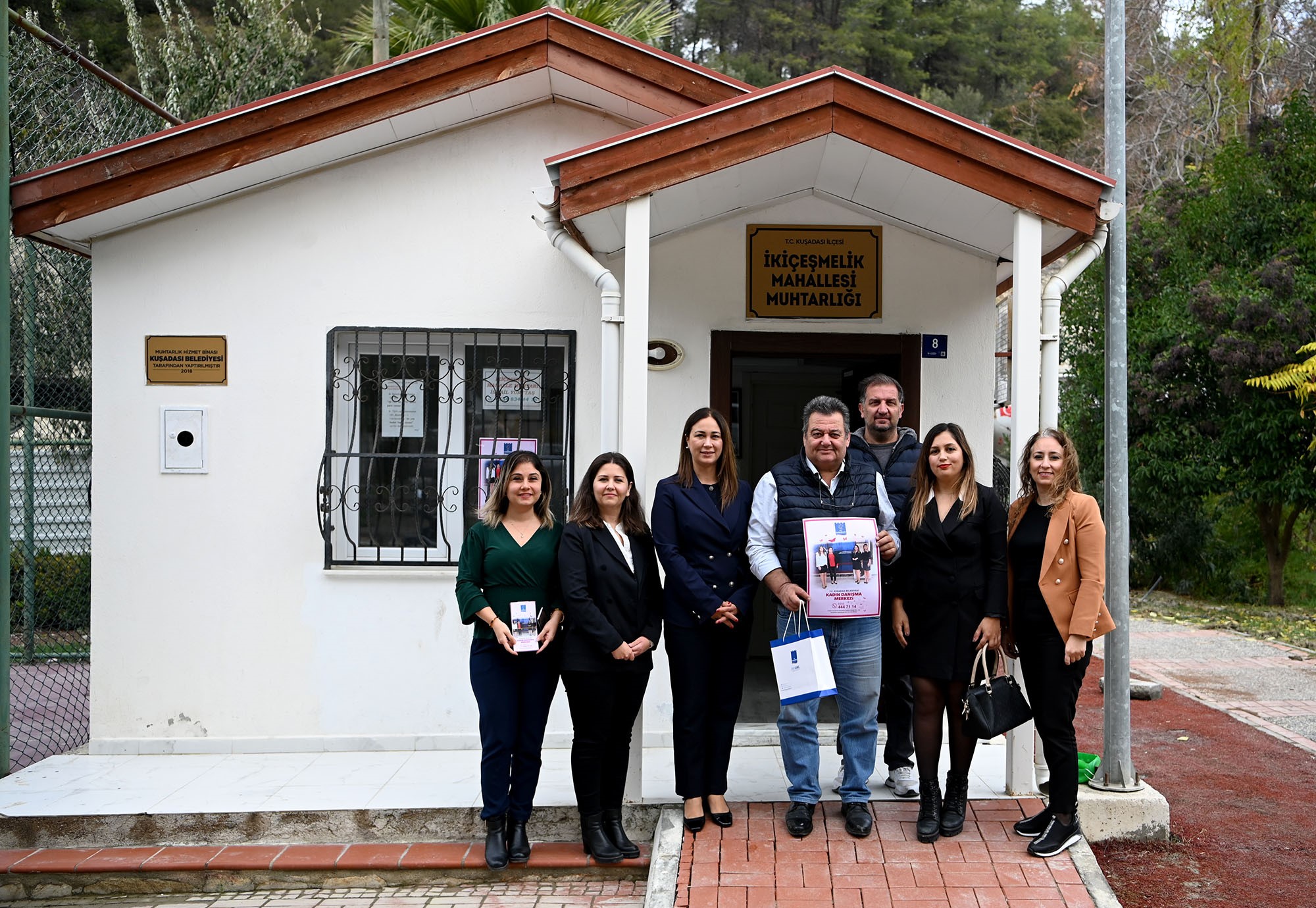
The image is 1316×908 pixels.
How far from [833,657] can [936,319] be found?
235 centimetres

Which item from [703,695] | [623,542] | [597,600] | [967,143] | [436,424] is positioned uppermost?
[967,143]

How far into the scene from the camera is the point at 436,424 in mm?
6012

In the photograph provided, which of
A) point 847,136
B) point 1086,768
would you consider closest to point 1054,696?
point 1086,768

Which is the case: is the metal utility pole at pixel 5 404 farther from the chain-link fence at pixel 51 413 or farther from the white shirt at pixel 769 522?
the white shirt at pixel 769 522

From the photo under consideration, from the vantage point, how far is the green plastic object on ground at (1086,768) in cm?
517

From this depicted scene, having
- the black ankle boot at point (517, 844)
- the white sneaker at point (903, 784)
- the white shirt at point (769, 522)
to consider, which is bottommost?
the black ankle boot at point (517, 844)

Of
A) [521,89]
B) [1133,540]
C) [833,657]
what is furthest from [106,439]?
[1133,540]

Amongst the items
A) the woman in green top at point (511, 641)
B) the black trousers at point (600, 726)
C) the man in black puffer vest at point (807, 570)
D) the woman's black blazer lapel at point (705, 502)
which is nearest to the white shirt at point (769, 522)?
the man in black puffer vest at point (807, 570)

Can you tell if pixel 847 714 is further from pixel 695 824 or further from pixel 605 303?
pixel 605 303

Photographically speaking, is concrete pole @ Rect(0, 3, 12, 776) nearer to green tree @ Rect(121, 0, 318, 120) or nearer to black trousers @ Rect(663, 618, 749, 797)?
black trousers @ Rect(663, 618, 749, 797)

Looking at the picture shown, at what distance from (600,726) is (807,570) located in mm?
1046

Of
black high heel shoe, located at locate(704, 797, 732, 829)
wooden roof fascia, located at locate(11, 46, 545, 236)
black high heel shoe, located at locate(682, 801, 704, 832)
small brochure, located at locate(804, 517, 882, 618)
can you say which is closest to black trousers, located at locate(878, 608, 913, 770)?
small brochure, located at locate(804, 517, 882, 618)

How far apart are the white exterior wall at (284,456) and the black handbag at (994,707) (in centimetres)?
195

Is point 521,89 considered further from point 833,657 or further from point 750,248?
point 833,657
